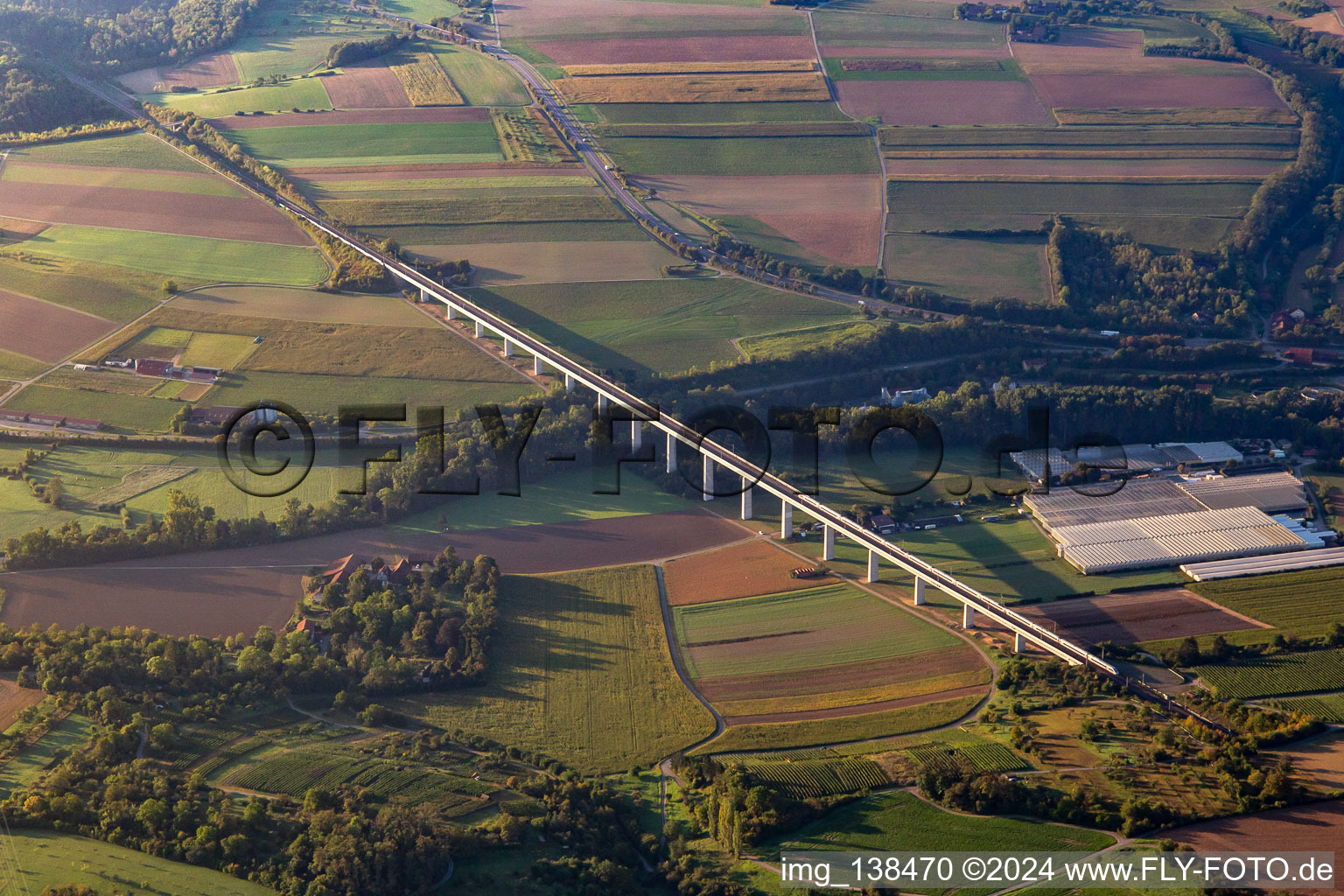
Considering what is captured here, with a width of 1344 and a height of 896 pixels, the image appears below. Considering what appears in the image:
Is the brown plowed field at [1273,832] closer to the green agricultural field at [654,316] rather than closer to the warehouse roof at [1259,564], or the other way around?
the warehouse roof at [1259,564]

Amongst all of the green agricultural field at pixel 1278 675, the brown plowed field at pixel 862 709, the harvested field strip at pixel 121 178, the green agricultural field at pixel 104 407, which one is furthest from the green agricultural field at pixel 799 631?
the harvested field strip at pixel 121 178

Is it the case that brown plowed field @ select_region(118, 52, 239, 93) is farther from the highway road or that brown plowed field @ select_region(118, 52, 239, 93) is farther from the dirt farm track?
the dirt farm track

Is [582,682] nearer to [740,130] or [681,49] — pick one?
[740,130]

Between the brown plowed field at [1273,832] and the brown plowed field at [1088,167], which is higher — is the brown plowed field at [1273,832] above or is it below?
below

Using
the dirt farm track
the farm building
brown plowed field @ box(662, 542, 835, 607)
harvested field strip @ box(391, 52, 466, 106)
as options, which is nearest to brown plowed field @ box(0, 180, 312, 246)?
harvested field strip @ box(391, 52, 466, 106)

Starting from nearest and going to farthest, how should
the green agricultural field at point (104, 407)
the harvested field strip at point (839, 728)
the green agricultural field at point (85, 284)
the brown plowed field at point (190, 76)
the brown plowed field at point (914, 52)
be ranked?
1. the harvested field strip at point (839, 728)
2. the green agricultural field at point (104, 407)
3. the green agricultural field at point (85, 284)
4. the brown plowed field at point (190, 76)
5. the brown plowed field at point (914, 52)

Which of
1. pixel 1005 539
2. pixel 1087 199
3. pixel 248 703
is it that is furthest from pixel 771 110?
pixel 248 703
